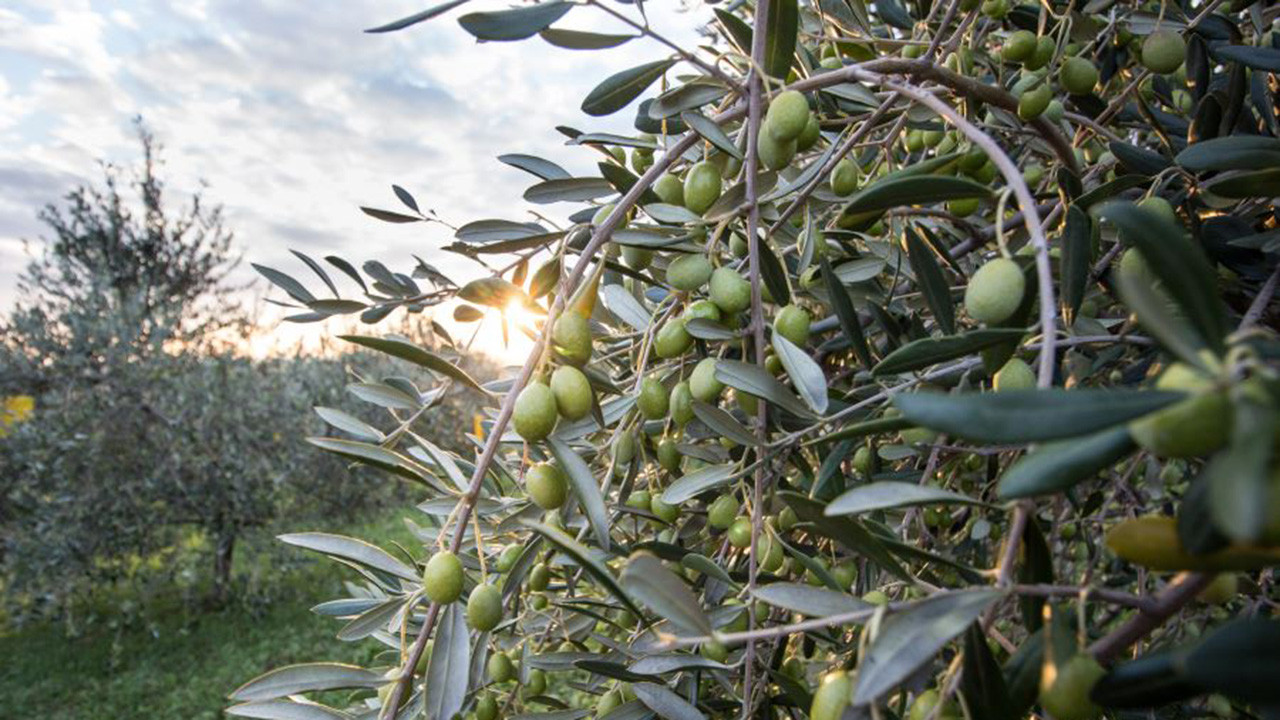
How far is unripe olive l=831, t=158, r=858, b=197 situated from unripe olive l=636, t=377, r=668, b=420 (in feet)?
1.44

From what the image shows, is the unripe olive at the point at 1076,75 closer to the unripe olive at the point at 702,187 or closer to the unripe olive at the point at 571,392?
the unripe olive at the point at 702,187

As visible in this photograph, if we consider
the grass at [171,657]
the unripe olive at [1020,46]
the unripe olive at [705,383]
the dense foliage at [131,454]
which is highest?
the unripe olive at [1020,46]

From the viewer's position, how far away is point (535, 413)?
2.34ft

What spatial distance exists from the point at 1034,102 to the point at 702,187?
18.9 inches

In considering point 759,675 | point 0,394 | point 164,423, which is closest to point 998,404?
point 759,675

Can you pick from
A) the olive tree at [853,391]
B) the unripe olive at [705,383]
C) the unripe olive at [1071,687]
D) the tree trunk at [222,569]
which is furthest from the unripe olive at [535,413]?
the tree trunk at [222,569]

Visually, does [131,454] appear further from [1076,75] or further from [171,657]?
[1076,75]

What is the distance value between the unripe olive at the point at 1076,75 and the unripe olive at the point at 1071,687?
0.96 m

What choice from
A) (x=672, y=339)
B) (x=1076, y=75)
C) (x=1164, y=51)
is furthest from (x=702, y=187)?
(x=1164, y=51)

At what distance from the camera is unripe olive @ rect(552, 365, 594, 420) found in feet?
2.37

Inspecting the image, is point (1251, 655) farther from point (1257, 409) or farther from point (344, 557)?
point (344, 557)

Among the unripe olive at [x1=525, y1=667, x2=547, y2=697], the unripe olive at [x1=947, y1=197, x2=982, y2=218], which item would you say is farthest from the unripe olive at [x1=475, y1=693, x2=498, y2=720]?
the unripe olive at [x1=947, y1=197, x2=982, y2=218]

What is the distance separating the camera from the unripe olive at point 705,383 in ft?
2.83

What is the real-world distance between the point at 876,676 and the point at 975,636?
11cm
